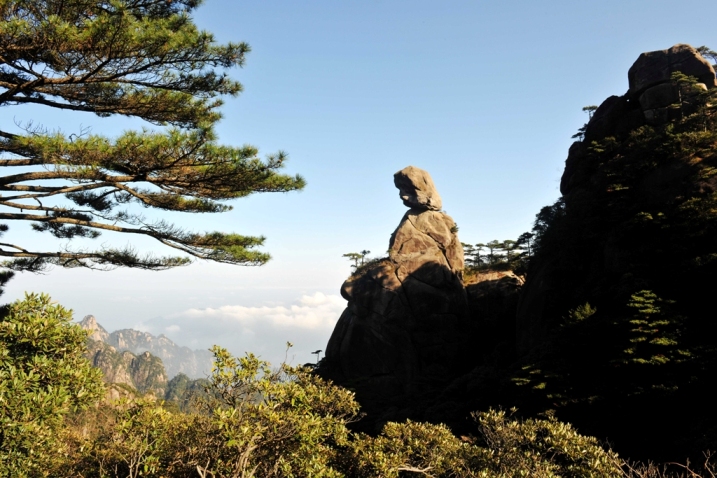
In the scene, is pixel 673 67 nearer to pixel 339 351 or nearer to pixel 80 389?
pixel 339 351

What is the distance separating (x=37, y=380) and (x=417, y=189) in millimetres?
29975

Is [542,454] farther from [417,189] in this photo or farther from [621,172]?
[417,189]

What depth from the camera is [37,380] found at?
18.7 ft

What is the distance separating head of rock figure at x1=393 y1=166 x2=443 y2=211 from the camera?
3372 centimetres

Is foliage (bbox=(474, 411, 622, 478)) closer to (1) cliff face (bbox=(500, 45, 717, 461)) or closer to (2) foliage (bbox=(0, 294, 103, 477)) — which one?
(1) cliff face (bbox=(500, 45, 717, 461))

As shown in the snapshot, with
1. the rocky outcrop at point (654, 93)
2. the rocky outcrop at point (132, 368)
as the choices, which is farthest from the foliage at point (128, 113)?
the rocky outcrop at point (132, 368)

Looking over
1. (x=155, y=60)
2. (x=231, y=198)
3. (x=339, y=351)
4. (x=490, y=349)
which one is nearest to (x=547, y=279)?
(x=490, y=349)

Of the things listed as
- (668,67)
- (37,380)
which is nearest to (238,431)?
(37,380)

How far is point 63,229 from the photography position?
12094 mm

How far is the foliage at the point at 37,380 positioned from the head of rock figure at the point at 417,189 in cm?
2881

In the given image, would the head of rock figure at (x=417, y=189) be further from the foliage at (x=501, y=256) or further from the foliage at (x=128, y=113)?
the foliage at (x=128, y=113)

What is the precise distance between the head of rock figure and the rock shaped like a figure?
181 centimetres

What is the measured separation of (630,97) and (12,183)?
29564 millimetres

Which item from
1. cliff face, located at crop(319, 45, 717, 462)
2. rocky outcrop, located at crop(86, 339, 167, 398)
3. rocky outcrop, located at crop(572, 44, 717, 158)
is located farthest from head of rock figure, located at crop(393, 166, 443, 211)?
rocky outcrop, located at crop(86, 339, 167, 398)
